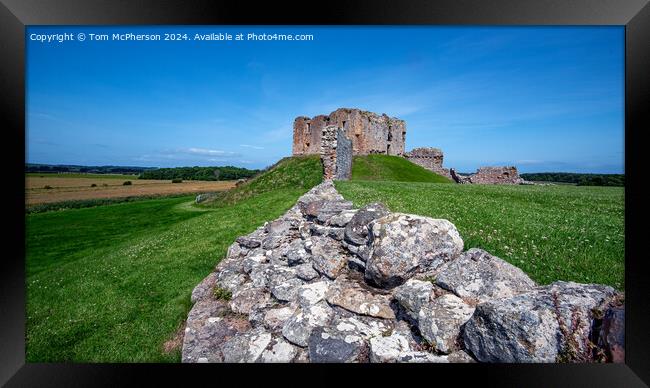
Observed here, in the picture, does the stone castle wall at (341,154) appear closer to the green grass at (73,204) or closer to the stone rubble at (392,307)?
the stone rubble at (392,307)

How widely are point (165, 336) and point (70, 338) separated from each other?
95.7 inches

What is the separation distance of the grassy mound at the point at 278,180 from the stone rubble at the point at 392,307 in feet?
45.4

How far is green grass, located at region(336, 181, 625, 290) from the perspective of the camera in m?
6.02

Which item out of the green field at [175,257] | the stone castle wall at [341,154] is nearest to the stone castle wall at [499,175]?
the stone castle wall at [341,154]

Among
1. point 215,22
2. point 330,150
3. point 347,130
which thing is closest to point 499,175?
point 347,130

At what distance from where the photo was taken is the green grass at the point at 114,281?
756 centimetres

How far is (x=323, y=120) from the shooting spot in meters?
39.6

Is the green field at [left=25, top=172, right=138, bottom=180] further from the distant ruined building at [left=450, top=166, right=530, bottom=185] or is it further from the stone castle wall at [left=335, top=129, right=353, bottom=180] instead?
the distant ruined building at [left=450, top=166, right=530, bottom=185]

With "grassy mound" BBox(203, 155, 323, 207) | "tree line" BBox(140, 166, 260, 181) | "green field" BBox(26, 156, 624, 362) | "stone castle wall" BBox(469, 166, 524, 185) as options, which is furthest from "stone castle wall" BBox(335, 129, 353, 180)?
"stone castle wall" BBox(469, 166, 524, 185)

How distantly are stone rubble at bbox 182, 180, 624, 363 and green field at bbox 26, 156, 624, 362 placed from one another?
79 centimetres

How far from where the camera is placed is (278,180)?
24703mm

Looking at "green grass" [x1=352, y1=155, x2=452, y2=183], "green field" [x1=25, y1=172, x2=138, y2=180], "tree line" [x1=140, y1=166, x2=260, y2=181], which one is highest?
"green grass" [x1=352, y1=155, x2=452, y2=183]

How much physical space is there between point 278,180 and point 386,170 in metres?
12.3
